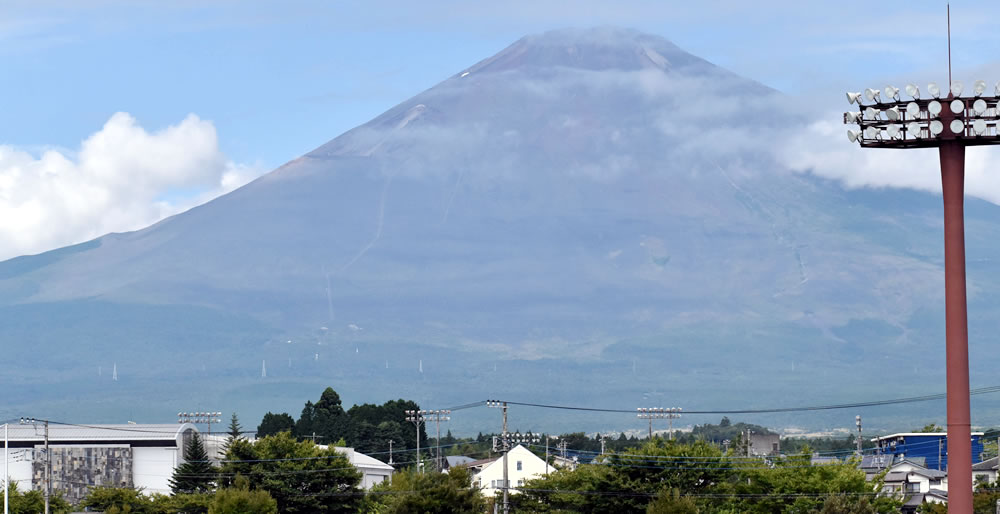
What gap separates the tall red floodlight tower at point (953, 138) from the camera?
46656 millimetres

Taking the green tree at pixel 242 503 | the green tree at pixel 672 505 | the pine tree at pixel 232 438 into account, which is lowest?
the green tree at pixel 242 503

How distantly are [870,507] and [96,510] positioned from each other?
76.2 m

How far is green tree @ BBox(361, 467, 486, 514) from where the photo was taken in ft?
331

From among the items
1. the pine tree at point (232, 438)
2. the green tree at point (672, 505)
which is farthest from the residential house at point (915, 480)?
the pine tree at point (232, 438)

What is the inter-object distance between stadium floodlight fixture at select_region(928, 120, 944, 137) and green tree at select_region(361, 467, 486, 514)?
60.4 m

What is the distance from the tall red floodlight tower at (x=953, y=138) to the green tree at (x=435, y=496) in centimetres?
5744

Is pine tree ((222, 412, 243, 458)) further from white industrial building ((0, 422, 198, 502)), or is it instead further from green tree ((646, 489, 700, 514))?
green tree ((646, 489, 700, 514))

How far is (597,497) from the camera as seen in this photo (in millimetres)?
100875

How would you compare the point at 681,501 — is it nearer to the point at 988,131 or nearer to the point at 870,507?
the point at 870,507

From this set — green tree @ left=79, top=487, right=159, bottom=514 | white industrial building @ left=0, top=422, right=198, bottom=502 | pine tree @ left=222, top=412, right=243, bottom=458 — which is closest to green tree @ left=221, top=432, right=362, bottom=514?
pine tree @ left=222, top=412, right=243, bottom=458

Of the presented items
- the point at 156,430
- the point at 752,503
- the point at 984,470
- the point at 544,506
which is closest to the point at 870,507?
the point at 752,503

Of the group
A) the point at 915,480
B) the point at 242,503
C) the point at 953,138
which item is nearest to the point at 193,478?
the point at 242,503

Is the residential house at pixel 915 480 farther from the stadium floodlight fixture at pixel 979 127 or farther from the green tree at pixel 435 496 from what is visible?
the stadium floodlight fixture at pixel 979 127

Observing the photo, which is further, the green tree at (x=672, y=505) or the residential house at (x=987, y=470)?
the residential house at (x=987, y=470)
